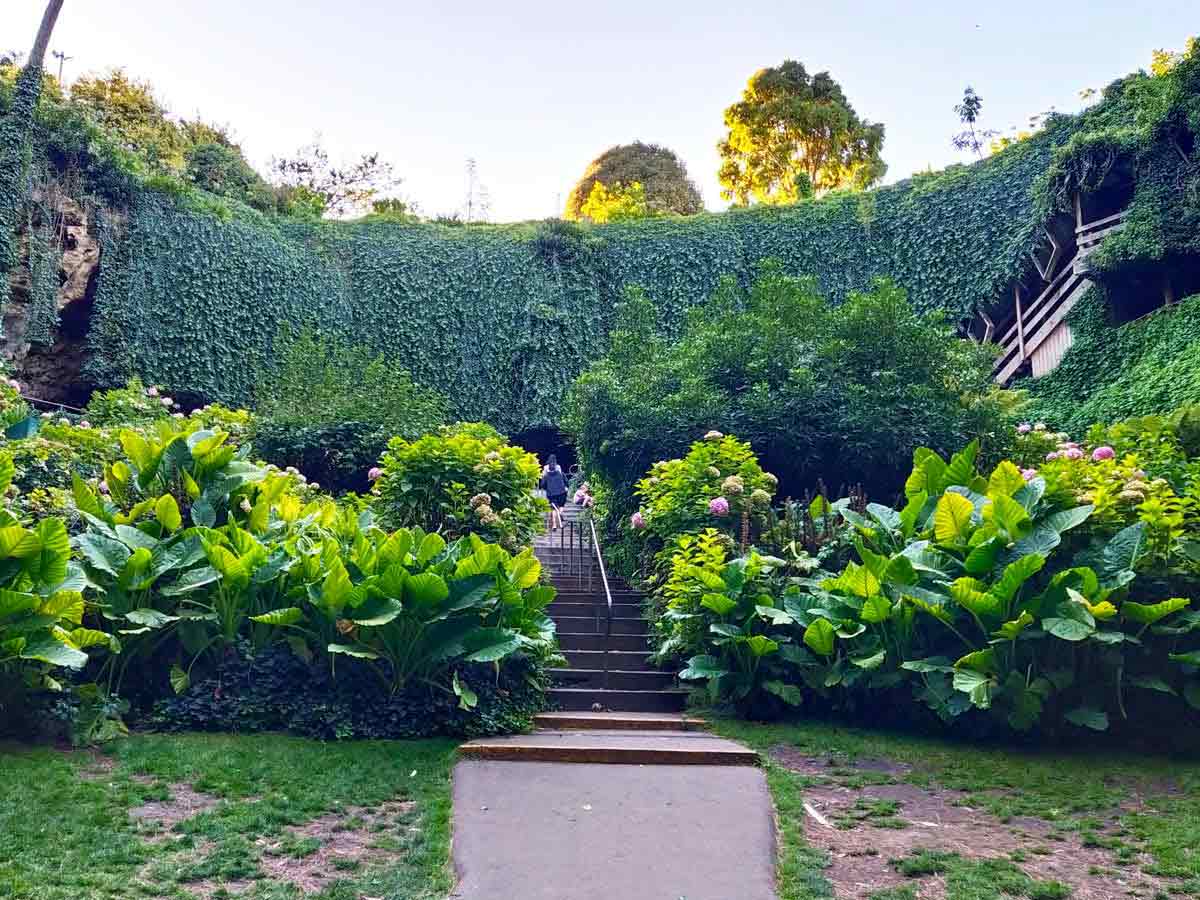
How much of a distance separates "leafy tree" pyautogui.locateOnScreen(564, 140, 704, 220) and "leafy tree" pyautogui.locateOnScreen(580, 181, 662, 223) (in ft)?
0.58

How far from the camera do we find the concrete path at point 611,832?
352 centimetres

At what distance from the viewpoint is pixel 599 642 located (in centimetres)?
763

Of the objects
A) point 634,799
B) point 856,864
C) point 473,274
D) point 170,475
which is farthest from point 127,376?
point 856,864

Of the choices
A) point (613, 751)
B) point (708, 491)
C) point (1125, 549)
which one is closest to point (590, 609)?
point (708, 491)

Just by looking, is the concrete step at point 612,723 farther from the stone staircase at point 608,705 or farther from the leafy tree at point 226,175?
the leafy tree at point 226,175

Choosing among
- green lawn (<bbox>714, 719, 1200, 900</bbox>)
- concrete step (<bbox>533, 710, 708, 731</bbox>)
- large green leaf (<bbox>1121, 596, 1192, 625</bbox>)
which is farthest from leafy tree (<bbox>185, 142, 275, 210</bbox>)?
large green leaf (<bbox>1121, 596, 1192, 625</bbox>)

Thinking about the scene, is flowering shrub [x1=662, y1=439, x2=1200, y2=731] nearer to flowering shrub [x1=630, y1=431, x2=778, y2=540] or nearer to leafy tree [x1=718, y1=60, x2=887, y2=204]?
flowering shrub [x1=630, y1=431, x2=778, y2=540]

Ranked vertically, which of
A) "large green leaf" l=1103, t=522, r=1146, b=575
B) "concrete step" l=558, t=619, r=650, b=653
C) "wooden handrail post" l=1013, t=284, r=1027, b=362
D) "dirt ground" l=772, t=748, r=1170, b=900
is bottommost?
"dirt ground" l=772, t=748, r=1170, b=900

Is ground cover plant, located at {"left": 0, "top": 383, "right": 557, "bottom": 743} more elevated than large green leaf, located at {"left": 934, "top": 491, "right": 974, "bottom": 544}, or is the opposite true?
large green leaf, located at {"left": 934, "top": 491, "right": 974, "bottom": 544}

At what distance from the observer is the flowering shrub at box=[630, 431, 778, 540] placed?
25.4 ft

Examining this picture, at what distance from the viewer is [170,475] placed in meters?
6.73

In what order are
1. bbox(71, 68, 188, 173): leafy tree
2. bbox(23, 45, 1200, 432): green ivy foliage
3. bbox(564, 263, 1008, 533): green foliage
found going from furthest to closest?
1. bbox(71, 68, 188, 173): leafy tree
2. bbox(23, 45, 1200, 432): green ivy foliage
3. bbox(564, 263, 1008, 533): green foliage

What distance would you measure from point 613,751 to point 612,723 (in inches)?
35.5

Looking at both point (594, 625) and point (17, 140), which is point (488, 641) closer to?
point (594, 625)
